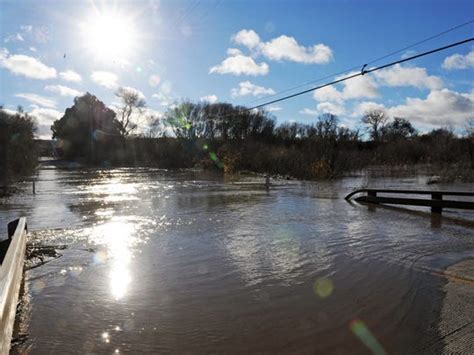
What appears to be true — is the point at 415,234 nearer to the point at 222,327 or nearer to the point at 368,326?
the point at 368,326

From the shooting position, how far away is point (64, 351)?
4527 millimetres

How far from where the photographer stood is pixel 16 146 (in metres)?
29.9

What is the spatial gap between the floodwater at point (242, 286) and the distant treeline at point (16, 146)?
1759cm

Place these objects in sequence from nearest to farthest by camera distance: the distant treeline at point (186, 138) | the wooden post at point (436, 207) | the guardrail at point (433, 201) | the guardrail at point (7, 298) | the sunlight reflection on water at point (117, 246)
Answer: the guardrail at point (7, 298) → the sunlight reflection on water at point (117, 246) → the guardrail at point (433, 201) → the wooden post at point (436, 207) → the distant treeline at point (186, 138)

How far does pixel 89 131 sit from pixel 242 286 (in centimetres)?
7817

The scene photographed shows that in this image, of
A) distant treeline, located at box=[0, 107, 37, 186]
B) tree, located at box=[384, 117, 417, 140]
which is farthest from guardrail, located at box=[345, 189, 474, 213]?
tree, located at box=[384, 117, 417, 140]

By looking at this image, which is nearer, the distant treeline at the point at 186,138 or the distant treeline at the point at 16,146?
the distant treeline at the point at 16,146

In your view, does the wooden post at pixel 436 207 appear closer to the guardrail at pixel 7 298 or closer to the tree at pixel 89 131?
the guardrail at pixel 7 298

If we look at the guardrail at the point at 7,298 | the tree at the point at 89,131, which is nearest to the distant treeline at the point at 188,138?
the tree at the point at 89,131

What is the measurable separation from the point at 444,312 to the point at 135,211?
38.7 ft

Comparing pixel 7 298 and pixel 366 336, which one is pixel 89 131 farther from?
pixel 366 336

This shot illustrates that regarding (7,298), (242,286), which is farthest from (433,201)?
(7,298)

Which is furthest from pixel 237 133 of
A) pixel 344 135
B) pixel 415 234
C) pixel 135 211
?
pixel 415 234

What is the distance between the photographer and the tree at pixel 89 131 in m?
79.0
